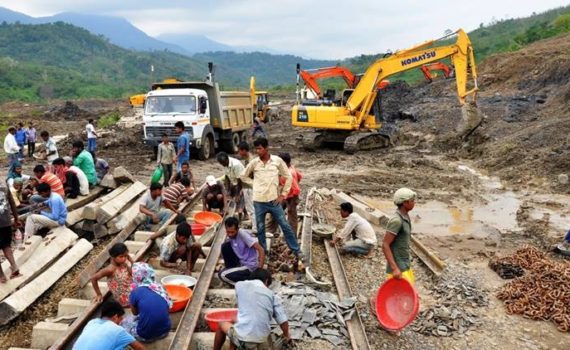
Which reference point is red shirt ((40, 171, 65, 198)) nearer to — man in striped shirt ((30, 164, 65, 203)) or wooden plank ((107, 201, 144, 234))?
man in striped shirt ((30, 164, 65, 203))

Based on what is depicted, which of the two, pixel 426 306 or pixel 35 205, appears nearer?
pixel 426 306

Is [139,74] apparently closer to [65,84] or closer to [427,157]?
[65,84]

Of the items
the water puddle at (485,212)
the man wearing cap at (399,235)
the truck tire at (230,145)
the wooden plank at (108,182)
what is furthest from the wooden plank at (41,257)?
the truck tire at (230,145)

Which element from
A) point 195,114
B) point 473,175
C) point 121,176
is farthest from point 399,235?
point 195,114

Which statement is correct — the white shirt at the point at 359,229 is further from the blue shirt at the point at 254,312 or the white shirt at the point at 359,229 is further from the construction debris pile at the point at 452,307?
the blue shirt at the point at 254,312

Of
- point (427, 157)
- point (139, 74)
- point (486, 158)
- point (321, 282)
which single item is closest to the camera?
point (321, 282)

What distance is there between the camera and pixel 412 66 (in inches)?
752

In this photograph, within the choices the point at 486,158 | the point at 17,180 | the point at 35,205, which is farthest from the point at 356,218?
the point at 486,158

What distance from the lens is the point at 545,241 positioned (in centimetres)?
1002

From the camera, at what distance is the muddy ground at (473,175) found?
22.0 feet

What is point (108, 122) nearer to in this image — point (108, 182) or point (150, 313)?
point (108, 182)

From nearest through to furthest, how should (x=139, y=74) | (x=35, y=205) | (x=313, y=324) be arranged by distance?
(x=313, y=324), (x=35, y=205), (x=139, y=74)

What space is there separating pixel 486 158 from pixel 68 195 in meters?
13.7

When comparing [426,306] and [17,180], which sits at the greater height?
[17,180]
